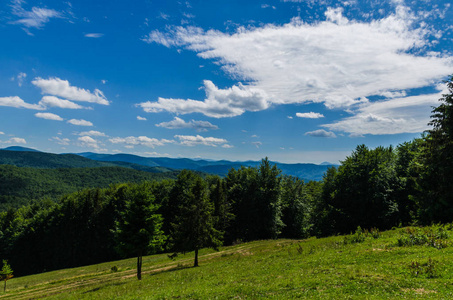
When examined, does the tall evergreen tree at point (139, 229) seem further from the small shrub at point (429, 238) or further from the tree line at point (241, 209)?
the small shrub at point (429, 238)

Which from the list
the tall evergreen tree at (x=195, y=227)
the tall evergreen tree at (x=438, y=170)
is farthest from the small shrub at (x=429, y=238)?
the tall evergreen tree at (x=195, y=227)

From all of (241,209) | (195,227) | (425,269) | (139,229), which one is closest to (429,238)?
(425,269)

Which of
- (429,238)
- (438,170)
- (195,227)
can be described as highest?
(438,170)

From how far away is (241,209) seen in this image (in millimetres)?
66250

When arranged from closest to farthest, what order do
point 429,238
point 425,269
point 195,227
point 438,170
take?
point 425,269 → point 429,238 → point 438,170 → point 195,227

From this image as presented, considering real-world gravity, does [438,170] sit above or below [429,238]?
above

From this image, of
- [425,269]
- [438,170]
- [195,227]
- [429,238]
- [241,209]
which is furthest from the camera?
[241,209]

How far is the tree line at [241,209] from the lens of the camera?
93.2 ft

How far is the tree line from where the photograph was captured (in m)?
28.4

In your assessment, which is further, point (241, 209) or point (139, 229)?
point (241, 209)

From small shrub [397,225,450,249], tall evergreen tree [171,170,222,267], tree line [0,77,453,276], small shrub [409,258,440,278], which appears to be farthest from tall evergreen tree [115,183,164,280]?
small shrub [397,225,450,249]

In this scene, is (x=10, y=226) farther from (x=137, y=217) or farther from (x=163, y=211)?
(x=137, y=217)

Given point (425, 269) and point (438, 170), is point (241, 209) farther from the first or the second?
point (425, 269)

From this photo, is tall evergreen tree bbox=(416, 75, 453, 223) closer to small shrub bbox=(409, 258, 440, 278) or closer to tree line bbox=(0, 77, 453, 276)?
tree line bbox=(0, 77, 453, 276)
